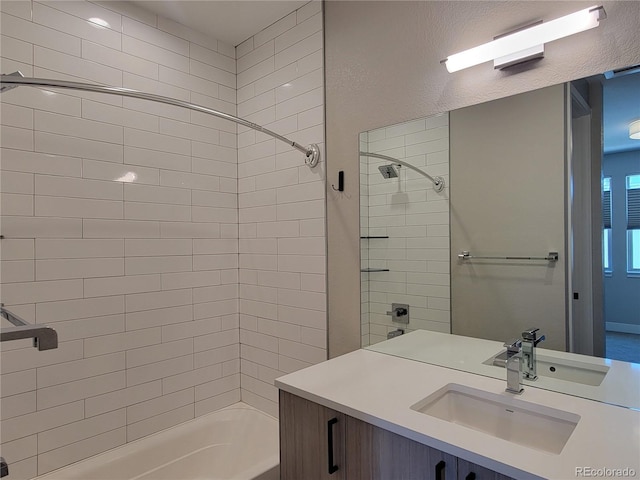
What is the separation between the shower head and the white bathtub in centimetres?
146

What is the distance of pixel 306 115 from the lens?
212 cm

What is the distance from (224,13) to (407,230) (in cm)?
160

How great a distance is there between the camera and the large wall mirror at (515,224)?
1214mm

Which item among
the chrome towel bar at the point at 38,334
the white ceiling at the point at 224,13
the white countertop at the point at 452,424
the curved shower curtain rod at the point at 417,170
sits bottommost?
the white countertop at the point at 452,424

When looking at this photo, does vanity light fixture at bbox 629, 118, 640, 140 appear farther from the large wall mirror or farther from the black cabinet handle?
the black cabinet handle

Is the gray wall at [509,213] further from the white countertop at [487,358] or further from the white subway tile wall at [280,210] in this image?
the white subway tile wall at [280,210]

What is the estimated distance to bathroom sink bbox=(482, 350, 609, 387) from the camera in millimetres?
1251

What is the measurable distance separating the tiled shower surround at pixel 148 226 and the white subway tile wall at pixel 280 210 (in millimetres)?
11

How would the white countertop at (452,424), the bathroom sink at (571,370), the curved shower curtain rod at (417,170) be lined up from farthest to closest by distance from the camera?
the curved shower curtain rod at (417,170)
the bathroom sink at (571,370)
the white countertop at (452,424)

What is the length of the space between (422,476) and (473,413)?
38 cm

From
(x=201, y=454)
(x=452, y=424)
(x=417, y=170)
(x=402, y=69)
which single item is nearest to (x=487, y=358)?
(x=452, y=424)

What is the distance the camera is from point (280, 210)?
2.25 metres

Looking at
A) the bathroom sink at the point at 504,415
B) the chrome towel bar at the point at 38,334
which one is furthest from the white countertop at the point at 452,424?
the chrome towel bar at the point at 38,334

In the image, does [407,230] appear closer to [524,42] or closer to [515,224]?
[515,224]
